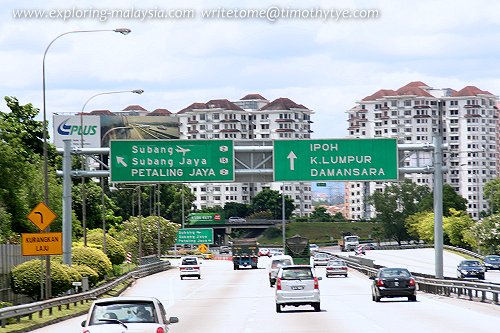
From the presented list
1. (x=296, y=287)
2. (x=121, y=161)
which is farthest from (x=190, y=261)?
(x=296, y=287)

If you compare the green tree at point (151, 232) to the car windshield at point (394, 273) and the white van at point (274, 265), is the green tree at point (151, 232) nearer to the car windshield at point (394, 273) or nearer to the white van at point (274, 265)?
the white van at point (274, 265)

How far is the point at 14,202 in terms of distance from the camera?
69.1 m

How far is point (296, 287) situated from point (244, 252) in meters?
67.5

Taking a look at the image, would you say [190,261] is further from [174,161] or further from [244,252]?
[174,161]

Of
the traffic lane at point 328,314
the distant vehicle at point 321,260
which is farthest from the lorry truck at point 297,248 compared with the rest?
the traffic lane at point 328,314

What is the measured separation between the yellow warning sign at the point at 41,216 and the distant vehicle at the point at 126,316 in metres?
19.6

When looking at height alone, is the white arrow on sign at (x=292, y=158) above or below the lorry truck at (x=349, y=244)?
above

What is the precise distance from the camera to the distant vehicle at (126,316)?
1911 centimetres

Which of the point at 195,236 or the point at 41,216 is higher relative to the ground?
the point at 41,216

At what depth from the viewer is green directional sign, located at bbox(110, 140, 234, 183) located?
175 feet

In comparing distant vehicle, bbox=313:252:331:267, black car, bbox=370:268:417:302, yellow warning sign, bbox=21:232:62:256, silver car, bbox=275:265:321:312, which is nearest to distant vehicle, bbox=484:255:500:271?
distant vehicle, bbox=313:252:331:267

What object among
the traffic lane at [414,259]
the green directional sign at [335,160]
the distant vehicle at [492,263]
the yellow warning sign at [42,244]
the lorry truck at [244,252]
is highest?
the green directional sign at [335,160]

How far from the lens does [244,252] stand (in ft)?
354

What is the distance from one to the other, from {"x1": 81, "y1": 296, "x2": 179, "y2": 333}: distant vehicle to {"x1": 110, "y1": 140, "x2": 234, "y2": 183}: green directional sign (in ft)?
109
